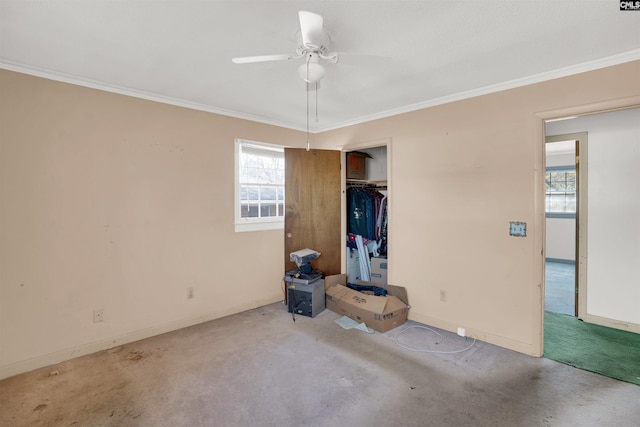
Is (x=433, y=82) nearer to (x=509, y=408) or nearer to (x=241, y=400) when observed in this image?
(x=509, y=408)

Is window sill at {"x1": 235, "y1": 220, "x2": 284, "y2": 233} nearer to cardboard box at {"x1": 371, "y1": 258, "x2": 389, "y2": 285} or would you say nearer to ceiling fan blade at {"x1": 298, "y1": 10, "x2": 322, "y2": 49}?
cardboard box at {"x1": 371, "y1": 258, "x2": 389, "y2": 285}

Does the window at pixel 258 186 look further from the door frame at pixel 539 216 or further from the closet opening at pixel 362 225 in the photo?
the door frame at pixel 539 216

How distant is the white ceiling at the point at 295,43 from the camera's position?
5.39 feet

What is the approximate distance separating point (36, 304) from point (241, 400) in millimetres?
1950

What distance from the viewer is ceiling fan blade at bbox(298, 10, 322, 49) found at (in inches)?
57.2

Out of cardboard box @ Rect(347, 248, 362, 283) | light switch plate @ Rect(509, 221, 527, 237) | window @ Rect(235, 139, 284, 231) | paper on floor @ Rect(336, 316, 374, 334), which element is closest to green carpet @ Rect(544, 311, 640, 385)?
light switch plate @ Rect(509, 221, 527, 237)

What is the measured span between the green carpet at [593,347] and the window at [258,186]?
333cm

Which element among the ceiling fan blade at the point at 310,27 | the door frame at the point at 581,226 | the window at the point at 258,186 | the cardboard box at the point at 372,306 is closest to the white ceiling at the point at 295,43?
the ceiling fan blade at the point at 310,27

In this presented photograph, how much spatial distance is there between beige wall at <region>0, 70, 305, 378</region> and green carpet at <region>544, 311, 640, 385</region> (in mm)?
3420

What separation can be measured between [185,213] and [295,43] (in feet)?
7.15

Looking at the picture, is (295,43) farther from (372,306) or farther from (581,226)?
(581,226)

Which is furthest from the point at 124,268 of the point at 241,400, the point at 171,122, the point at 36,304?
the point at 241,400

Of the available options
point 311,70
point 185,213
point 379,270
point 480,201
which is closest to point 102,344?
point 185,213

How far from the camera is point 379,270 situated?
4.01 m
